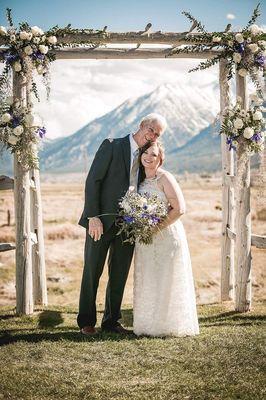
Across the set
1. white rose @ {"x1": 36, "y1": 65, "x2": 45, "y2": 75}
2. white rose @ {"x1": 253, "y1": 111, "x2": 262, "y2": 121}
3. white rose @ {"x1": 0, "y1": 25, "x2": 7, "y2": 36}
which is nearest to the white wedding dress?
white rose @ {"x1": 253, "y1": 111, "x2": 262, "y2": 121}

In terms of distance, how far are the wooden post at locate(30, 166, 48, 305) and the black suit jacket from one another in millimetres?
2428

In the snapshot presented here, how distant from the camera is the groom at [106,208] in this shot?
6422 millimetres

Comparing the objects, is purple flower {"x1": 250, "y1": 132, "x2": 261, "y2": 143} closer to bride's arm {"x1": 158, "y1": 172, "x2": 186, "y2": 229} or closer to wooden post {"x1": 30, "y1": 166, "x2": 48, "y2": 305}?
bride's arm {"x1": 158, "y1": 172, "x2": 186, "y2": 229}

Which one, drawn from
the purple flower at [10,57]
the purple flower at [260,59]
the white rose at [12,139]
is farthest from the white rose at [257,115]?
the purple flower at [10,57]

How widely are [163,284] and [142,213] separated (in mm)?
1063

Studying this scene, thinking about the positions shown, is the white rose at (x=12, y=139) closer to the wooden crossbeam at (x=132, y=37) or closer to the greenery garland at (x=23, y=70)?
the greenery garland at (x=23, y=70)

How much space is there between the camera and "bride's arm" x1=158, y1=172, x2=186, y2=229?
20.3 feet

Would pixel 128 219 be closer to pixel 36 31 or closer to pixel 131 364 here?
pixel 131 364

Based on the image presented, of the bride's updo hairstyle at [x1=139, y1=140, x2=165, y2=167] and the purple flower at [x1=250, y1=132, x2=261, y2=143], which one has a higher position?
the purple flower at [x1=250, y1=132, x2=261, y2=143]

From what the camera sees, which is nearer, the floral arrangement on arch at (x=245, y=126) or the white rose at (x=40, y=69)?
the floral arrangement on arch at (x=245, y=126)

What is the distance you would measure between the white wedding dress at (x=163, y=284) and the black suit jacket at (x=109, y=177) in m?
0.34

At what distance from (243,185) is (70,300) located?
584 cm

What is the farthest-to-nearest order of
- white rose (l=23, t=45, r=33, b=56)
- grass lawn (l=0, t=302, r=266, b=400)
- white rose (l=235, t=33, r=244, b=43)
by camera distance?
white rose (l=235, t=33, r=244, b=43)
white rose (l=23, t=45, r=33, b=56)
grass lawn (l=0, t=302, r=266, b=400)

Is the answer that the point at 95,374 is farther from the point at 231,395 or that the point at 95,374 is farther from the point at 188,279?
the point at 188,279
